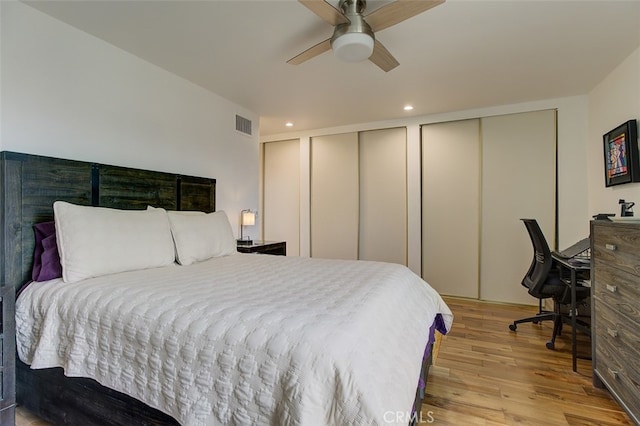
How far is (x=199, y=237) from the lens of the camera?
2391 millimetres

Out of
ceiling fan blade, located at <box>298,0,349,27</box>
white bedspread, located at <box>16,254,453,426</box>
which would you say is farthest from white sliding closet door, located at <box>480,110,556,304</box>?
ceiling fan blade, located at <box>298,0,349,27</box>

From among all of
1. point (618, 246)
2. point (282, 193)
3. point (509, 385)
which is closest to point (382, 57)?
point (618, 246)

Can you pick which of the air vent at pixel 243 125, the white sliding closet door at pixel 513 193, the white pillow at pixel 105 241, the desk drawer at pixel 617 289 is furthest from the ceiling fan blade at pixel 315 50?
the white sliding closet door at pixel 513 193

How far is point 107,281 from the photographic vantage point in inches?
63.6

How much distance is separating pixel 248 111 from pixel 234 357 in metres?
3.44

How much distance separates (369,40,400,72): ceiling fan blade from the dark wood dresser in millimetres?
1737

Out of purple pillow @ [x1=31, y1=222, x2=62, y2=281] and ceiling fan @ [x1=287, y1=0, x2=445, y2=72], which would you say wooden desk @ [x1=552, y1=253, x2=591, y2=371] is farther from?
purple pillow @ [x1=31, y1=222, x2=62, y2=281]

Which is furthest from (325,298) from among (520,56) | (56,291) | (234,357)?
(520,56)

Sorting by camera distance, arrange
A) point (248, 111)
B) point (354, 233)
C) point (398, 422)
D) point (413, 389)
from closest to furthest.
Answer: point (398, 422) < point (413, 389) < point (248, 111) < point (354, 233)

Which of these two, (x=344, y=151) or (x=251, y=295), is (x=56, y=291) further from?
(x=344, y=151)

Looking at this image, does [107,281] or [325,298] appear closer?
[325,298]

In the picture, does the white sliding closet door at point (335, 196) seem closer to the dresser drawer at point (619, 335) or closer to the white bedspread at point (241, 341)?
the white bedspread at point (241, 341)

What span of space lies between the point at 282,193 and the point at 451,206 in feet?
8.72

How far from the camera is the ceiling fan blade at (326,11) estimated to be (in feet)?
5.14
